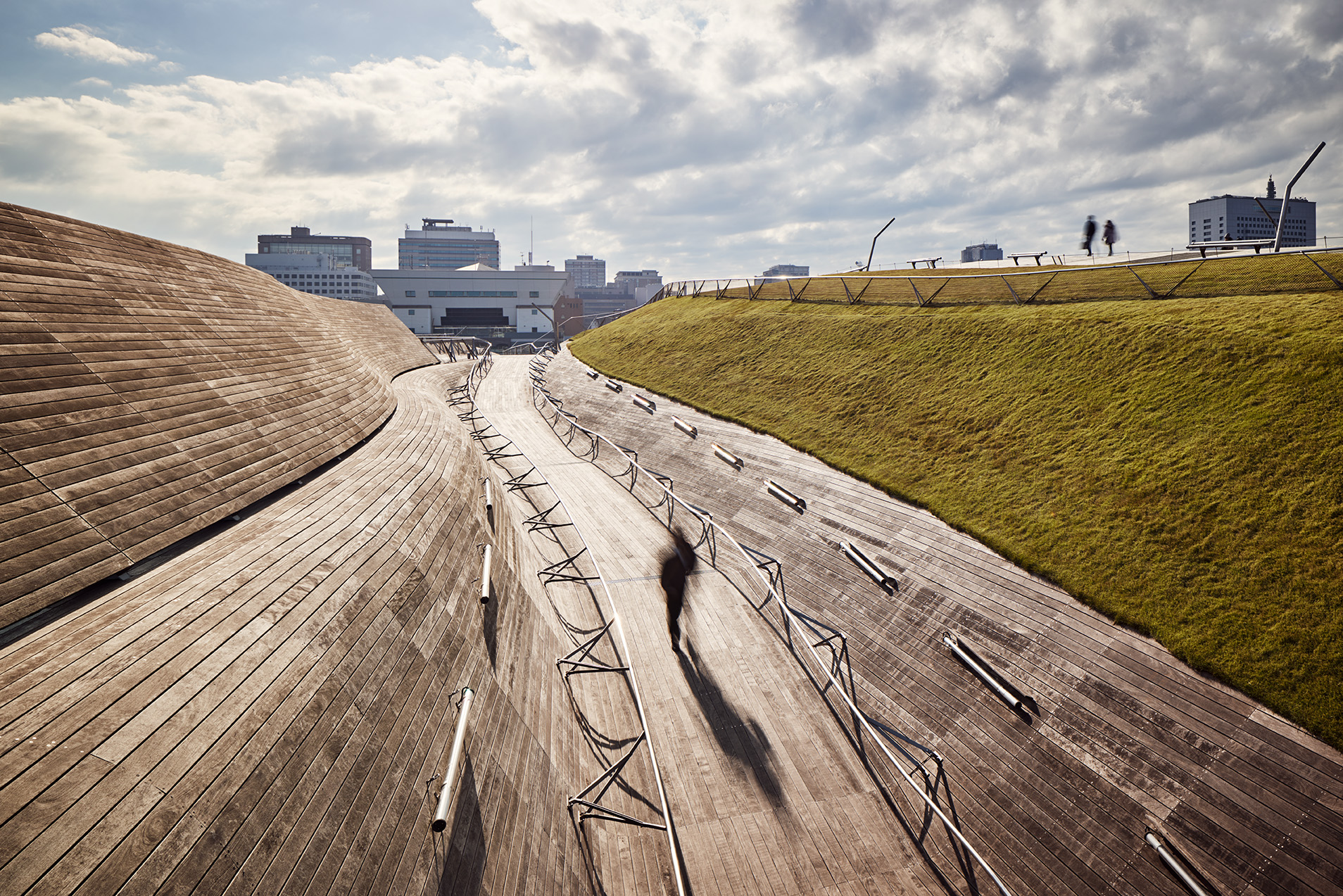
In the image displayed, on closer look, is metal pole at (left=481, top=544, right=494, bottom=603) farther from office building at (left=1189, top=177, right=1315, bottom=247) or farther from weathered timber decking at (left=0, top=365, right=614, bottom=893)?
office building at (left=1189, top=177, right=1315, bottom=247)

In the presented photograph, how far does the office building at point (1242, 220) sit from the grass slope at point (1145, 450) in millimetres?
120290

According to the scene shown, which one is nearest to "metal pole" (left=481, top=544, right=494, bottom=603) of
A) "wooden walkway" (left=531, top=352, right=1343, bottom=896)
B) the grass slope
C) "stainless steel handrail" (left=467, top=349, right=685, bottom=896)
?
"stainless steel handrail" (left=467, top=349, right=685, bottom=896)

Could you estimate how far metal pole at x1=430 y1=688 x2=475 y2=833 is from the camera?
263 inches

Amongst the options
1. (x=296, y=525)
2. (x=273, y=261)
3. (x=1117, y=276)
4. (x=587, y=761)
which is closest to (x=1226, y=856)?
(x=587, y=761)

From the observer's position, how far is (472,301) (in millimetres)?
98875

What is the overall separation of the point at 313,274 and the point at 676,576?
525ft

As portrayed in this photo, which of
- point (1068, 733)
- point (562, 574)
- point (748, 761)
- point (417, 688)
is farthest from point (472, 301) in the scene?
point (1068, 733)

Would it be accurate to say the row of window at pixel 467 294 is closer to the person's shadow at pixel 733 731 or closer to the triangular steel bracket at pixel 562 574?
the triangular steel bracket at pixel 562 574

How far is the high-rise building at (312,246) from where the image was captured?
547 ft

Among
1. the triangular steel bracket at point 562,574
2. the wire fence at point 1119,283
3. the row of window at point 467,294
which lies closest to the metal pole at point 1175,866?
the triangular steel bracket at point 562,574

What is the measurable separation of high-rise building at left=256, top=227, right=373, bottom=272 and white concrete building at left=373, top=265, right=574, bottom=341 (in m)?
82.6

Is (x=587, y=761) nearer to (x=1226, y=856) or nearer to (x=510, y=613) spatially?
(x=510, y=613)

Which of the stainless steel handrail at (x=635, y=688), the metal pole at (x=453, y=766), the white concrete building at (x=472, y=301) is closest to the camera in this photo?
the metal pole at (x=453, y=766)

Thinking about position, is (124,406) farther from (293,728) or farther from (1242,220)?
(1242,220)
